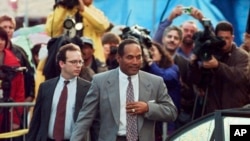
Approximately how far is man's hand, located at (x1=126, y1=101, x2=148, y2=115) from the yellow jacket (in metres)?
3.16

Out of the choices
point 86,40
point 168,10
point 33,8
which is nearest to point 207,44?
point 86,40

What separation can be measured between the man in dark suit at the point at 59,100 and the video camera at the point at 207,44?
1.49 metres

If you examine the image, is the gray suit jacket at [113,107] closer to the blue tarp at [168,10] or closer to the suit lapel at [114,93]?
the suit lapel at [114,93]

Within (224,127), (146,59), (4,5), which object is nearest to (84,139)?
(146,59)

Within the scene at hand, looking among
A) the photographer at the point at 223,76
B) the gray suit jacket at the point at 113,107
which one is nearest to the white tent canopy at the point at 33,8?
the photographer at the point at 223,76

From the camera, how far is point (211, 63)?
12.7 m

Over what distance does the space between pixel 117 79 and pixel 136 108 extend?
442 mm

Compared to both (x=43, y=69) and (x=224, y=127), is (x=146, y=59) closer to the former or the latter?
(x=43, y=69)

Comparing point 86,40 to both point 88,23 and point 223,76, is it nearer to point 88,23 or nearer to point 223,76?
point 88,23

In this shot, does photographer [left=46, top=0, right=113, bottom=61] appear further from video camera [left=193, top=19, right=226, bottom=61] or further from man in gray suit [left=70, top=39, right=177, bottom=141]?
man in gray suit [left=70, top=39, right=177, bottom=141]

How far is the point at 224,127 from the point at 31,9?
737 inches

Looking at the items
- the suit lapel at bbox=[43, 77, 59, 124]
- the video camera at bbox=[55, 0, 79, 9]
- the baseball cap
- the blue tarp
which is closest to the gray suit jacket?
the suit lapel at bbox=[43, 77, 59, 124]

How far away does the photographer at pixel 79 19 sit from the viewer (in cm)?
1396

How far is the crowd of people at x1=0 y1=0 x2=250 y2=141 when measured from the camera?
11227 mm
